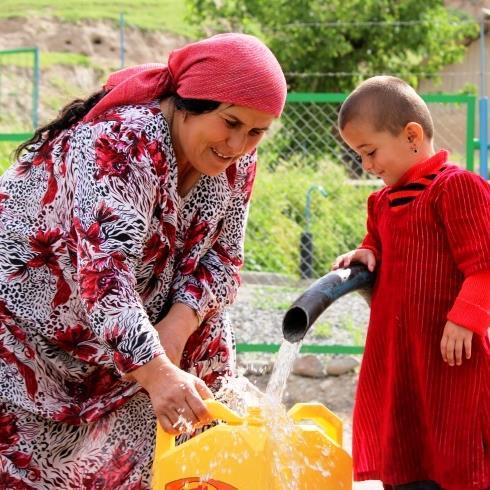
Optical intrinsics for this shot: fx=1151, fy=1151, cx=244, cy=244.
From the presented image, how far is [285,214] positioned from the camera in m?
7.54

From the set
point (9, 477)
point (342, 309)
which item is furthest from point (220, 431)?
point (342, 309)

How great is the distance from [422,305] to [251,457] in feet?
2.02

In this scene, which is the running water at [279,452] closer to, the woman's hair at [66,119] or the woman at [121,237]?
the woman at [121,237]

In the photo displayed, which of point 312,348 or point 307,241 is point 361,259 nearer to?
point 312,348

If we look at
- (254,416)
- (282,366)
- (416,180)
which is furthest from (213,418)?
(416,180)

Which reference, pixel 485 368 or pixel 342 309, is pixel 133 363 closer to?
pixel 485 368

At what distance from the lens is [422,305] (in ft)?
8.93

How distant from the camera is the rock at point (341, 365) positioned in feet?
21.1

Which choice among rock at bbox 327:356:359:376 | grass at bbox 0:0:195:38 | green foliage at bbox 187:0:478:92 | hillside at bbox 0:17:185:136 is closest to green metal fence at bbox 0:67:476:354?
rock at bbox 327:356:359:376

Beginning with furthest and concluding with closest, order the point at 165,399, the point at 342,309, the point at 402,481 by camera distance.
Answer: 1. the point at 342,309
2. the point at 402,481
3. the point at 165,399

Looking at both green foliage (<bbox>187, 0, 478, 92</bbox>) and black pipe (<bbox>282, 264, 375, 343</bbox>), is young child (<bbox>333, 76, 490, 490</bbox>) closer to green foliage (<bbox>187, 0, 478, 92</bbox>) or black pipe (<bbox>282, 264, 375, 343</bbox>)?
black pipe (<bbox>282, 264, 375, 343</bbox>)

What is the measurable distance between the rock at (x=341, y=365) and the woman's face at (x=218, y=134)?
3879mm

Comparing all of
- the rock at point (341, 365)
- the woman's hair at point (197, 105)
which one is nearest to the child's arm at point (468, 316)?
the woman's hair at point (197, 105)

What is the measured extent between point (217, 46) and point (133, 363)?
2.49 ft
